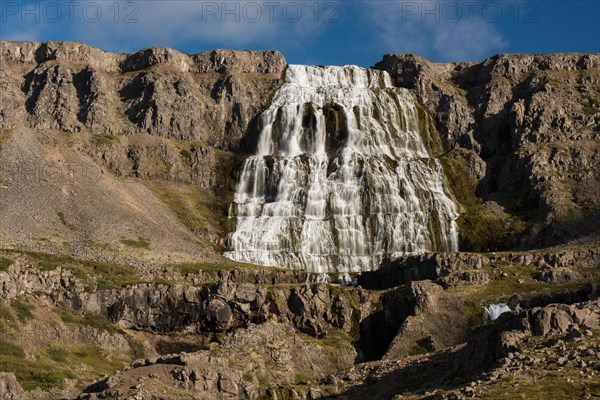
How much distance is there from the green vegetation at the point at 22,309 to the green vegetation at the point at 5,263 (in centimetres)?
821

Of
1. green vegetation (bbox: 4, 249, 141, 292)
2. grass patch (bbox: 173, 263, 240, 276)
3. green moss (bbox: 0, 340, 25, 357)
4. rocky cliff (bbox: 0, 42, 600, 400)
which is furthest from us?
grass patch (bbox: 173, 263, 240, 276)

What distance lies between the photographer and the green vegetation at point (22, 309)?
133625 mm

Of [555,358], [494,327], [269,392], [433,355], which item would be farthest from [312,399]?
[555,358]

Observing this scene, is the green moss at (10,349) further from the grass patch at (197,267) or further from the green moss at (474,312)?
the green moss at (474,312)

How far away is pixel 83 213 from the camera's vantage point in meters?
197

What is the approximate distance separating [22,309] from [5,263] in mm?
14313

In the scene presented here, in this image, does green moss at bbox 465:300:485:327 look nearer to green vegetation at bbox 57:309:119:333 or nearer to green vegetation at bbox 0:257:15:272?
green vegetation at bbox 57:309:119:333

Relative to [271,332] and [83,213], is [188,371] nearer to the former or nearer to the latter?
[271,332]

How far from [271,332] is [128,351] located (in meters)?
30.8

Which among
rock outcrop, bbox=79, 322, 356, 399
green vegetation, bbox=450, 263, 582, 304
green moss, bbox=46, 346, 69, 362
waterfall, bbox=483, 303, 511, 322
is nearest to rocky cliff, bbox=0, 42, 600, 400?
rock outcrop, bbox=79, 322, 356, 399

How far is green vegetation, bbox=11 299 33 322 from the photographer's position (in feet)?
438

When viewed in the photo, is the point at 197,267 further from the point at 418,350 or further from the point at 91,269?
the point at 418,350

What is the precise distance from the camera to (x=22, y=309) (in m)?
136

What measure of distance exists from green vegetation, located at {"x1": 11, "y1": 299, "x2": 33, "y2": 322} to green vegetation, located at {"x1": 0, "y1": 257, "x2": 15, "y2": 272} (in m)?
8.21
